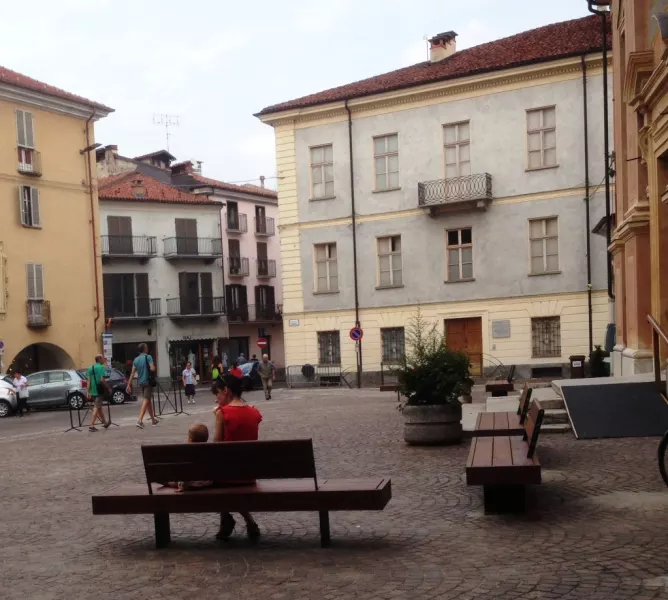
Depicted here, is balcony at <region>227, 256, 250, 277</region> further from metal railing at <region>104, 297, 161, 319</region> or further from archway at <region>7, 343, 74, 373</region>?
archway at <region>7, 343, 74, 373</region>

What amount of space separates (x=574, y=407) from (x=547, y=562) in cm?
748

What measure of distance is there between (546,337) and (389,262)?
731cm

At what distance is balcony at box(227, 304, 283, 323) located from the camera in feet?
195

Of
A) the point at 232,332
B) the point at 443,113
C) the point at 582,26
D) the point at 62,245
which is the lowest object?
the point at 232,332

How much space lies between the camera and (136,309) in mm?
54312

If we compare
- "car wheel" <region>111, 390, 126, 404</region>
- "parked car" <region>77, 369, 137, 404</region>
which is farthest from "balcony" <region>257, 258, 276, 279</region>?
"car wheel" <region>111, 390, 126, 404</region>

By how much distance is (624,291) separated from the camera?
18.6 metres

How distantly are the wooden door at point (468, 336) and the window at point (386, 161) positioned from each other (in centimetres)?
630

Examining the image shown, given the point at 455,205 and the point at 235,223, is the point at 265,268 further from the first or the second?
the point at 455,205

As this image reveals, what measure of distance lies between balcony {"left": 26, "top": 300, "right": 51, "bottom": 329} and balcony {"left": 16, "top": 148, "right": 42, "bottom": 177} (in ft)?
17.9

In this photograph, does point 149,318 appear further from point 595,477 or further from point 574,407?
point 595,477

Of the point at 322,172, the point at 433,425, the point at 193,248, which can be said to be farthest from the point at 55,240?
the point at 433,425

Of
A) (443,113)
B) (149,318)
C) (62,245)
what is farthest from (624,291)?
(149,318)

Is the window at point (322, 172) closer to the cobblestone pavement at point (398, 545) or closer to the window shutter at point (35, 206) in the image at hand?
the window shutter at point (35, 206)
